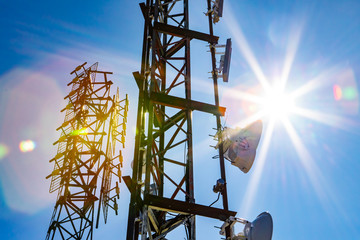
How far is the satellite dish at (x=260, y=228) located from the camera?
11.7 m

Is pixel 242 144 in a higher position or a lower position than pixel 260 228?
higher

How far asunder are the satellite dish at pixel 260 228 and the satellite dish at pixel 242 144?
6.47ft

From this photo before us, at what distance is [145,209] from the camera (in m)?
11.6

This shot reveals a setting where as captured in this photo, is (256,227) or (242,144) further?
(242,144)

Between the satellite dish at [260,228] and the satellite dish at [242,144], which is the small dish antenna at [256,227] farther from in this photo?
the satellite dish at [242,144]

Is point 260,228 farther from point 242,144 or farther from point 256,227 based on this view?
point 242,144

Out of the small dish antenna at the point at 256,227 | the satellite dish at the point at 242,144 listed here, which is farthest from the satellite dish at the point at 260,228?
the satellite dish at the point at 242,144

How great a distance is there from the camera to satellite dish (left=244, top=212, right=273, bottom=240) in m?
11.7

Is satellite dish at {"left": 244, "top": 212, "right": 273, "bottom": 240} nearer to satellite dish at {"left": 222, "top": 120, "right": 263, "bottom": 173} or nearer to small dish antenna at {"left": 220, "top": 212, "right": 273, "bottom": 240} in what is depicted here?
small dish antenna at {"left": 220, "top": 212, "right": 273, "bottom": 240}

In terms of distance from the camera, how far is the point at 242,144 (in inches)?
538

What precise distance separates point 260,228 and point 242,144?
2.90 metres

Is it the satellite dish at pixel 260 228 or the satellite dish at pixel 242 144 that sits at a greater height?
the satellite dish at pixel 242 144

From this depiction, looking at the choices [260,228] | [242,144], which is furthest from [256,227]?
[242,144]

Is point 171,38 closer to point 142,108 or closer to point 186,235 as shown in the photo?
point 142,108
